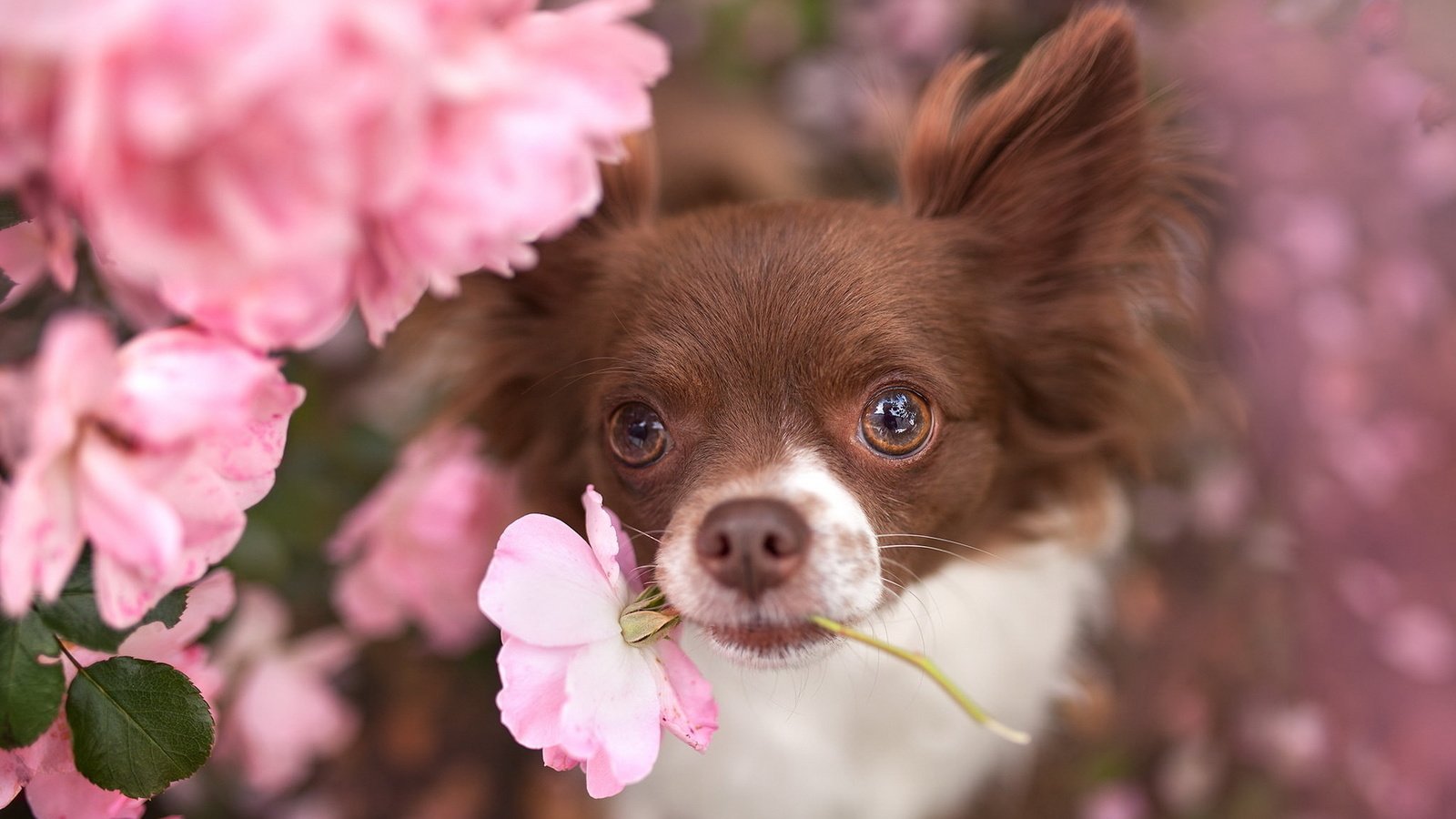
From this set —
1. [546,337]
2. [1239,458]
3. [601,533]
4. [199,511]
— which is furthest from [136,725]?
[1239,458]

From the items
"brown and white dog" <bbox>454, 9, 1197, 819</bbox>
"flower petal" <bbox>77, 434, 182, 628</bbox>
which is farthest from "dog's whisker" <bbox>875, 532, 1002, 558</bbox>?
"flower petal" <bbox>77, 434, 182, 628</bbox>

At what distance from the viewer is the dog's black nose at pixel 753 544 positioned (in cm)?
131

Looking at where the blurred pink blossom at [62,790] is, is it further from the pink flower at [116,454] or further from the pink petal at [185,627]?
the pink flower at [116,454]

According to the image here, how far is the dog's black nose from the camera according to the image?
1306 mm

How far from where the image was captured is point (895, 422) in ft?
5.12

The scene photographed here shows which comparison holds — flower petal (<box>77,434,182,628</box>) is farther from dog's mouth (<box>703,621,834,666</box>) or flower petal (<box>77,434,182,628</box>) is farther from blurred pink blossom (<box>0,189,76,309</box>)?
dog's mouth (<box>703,621,834,666</box>)

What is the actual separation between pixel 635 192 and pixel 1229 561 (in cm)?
225

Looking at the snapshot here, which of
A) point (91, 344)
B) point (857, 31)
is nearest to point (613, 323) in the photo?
point (91, 344)

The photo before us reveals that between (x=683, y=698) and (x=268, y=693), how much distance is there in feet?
3.76

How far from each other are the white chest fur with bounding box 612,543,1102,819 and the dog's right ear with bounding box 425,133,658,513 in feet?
1.47

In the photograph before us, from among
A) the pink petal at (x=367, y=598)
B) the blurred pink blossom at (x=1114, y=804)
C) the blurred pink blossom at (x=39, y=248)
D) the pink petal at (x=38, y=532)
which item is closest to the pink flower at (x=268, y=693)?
the pink petal at (x=367, y=598)

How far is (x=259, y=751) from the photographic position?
194cm

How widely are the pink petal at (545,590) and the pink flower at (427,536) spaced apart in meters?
0.86

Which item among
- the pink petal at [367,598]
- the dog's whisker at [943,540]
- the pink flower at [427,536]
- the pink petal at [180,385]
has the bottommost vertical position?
the pink petal at [367,598]
